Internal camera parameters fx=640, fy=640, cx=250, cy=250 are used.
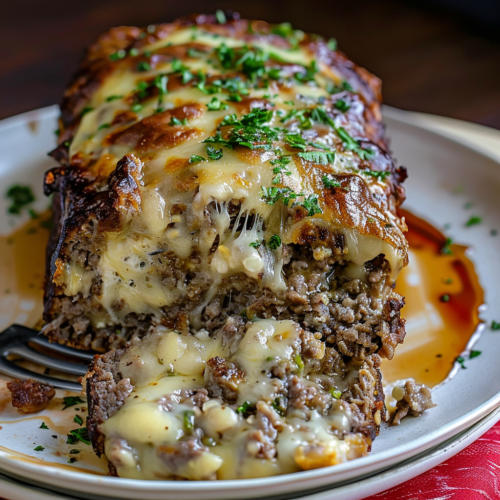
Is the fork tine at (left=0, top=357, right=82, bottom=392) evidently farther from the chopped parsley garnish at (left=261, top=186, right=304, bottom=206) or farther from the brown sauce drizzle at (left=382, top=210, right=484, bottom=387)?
the brown sauce drizzle at (left=382, top=210, right=484, bottom=387)

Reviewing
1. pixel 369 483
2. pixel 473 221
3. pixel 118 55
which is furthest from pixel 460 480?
pixel 118 55

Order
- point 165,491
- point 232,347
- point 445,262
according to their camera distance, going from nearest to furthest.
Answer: point 165,491, point 232,347, point 445,262

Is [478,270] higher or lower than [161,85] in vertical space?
lower

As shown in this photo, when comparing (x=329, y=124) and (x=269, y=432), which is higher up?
(x=329, y=124)

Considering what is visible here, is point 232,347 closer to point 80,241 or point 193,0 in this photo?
point 80,241

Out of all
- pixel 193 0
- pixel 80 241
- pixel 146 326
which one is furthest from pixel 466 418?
pixel 193 0

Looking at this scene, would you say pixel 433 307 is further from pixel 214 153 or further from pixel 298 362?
pixel 214 153
